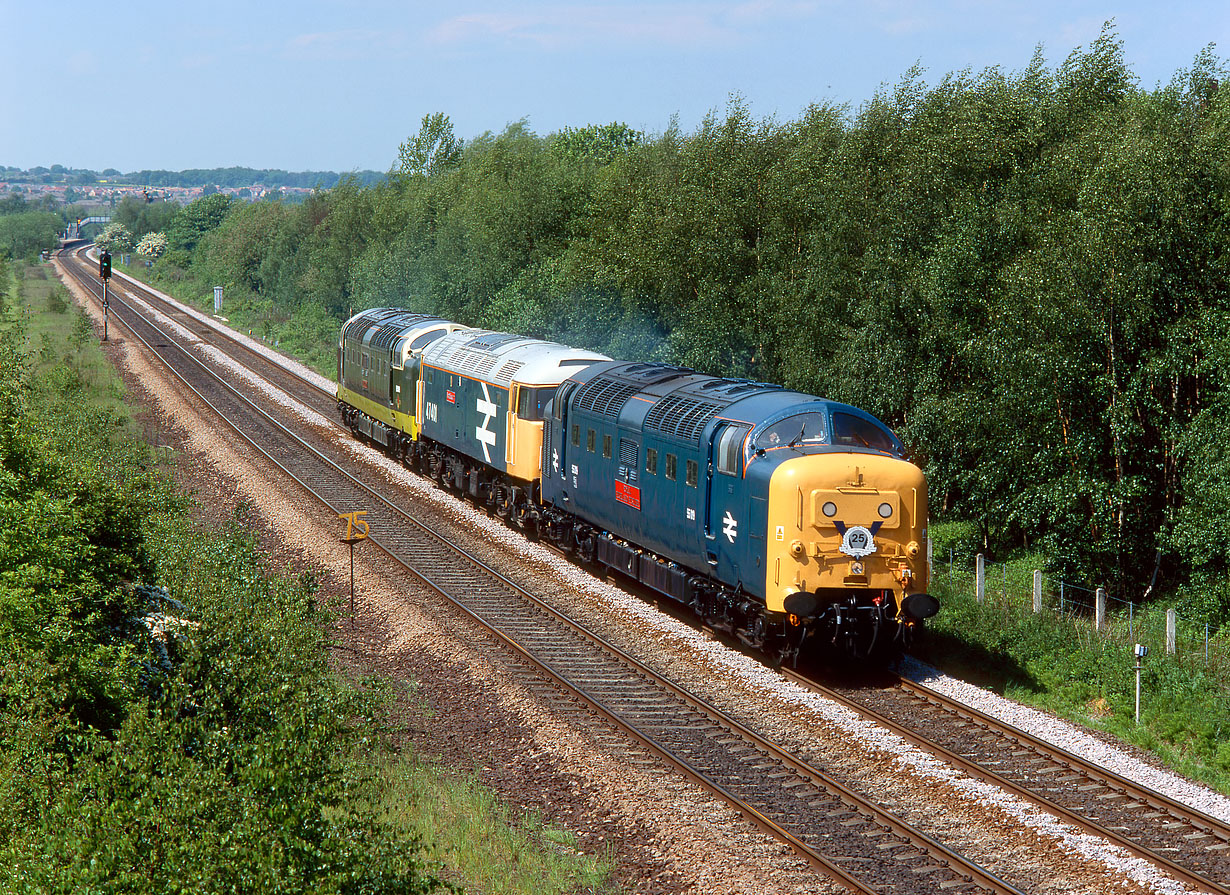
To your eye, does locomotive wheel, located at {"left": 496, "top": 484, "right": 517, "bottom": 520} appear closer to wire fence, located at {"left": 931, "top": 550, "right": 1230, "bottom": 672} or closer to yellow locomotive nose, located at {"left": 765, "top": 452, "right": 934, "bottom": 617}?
wire fence, located at {"left": 931, "top": 550, "right": 1230, "bottom": 672}

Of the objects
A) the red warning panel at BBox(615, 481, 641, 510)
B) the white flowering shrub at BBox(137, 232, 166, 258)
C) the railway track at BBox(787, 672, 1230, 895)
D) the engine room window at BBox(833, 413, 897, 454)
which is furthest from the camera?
the white flowering shrub at BBox(137, 232, 166, 258)

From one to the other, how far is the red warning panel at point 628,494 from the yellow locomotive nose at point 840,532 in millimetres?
5061

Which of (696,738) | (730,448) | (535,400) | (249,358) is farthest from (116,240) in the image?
(696,738)

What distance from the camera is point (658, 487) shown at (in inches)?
855

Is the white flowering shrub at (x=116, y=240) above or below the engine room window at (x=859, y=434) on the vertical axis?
above

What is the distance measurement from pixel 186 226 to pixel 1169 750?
154 meters

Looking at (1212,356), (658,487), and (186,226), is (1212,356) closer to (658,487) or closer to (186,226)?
(658,487)

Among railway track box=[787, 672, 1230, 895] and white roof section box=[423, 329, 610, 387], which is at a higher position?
white roof section box=[423, 329, 610, 387]

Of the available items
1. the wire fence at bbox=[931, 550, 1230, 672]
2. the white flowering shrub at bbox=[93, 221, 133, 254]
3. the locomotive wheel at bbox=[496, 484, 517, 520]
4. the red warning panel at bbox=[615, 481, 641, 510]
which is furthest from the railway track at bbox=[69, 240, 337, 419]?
the white flowering shrub at bbox=[93, 221, 133, 254]

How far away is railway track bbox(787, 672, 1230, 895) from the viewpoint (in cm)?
1251

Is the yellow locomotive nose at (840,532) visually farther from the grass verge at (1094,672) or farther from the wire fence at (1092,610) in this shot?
Result: the wire fence at (1092,610)

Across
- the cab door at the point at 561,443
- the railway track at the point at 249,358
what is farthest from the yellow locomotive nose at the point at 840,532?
the railway track at the point at 249,358

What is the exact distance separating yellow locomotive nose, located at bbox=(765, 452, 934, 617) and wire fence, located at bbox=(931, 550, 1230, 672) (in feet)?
14.0

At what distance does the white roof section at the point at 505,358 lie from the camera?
2845 cm
